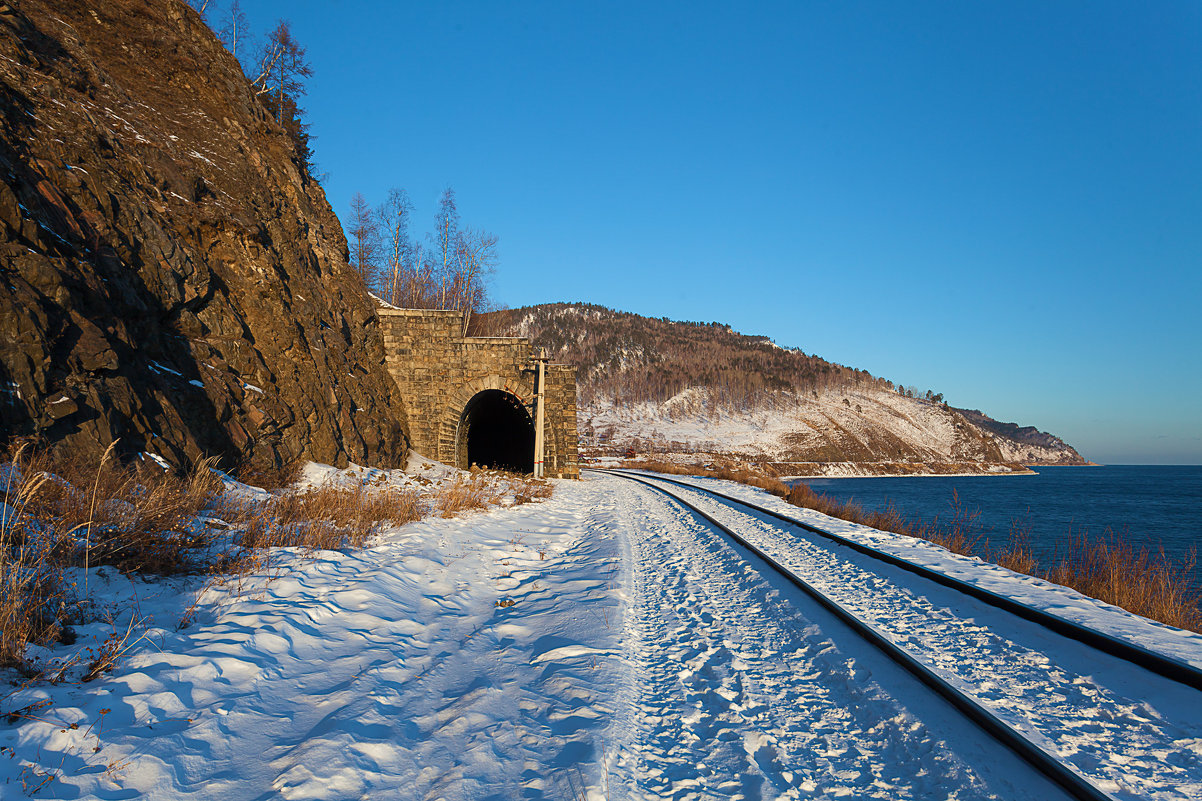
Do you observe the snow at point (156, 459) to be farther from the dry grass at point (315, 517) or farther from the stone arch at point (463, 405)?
the stone arch at point (463, 405)

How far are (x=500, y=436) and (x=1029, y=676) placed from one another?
96.7ft

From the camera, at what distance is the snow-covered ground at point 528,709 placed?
105 inches

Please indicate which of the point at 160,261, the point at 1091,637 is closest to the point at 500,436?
the point at 160,261

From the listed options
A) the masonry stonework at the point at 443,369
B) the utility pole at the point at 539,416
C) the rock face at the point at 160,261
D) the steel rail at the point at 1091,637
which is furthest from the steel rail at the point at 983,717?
the utility pole at the point at 539,416

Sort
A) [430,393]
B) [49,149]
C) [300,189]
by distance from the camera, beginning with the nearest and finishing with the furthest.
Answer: [49,149], [300,189], [430,393]

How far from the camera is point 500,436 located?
105 feet

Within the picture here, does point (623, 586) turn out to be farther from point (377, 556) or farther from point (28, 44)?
point (28, 44)

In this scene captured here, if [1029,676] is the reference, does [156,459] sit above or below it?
above

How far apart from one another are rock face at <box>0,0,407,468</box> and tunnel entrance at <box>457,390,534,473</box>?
9839 mm

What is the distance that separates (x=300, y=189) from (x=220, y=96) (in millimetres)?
2894

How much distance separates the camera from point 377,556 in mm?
6785

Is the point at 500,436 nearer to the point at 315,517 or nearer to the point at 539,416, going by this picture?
the point at 539,416

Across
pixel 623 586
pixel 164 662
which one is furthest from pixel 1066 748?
pixel 164 662

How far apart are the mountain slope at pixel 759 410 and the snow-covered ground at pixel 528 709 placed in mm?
67664
